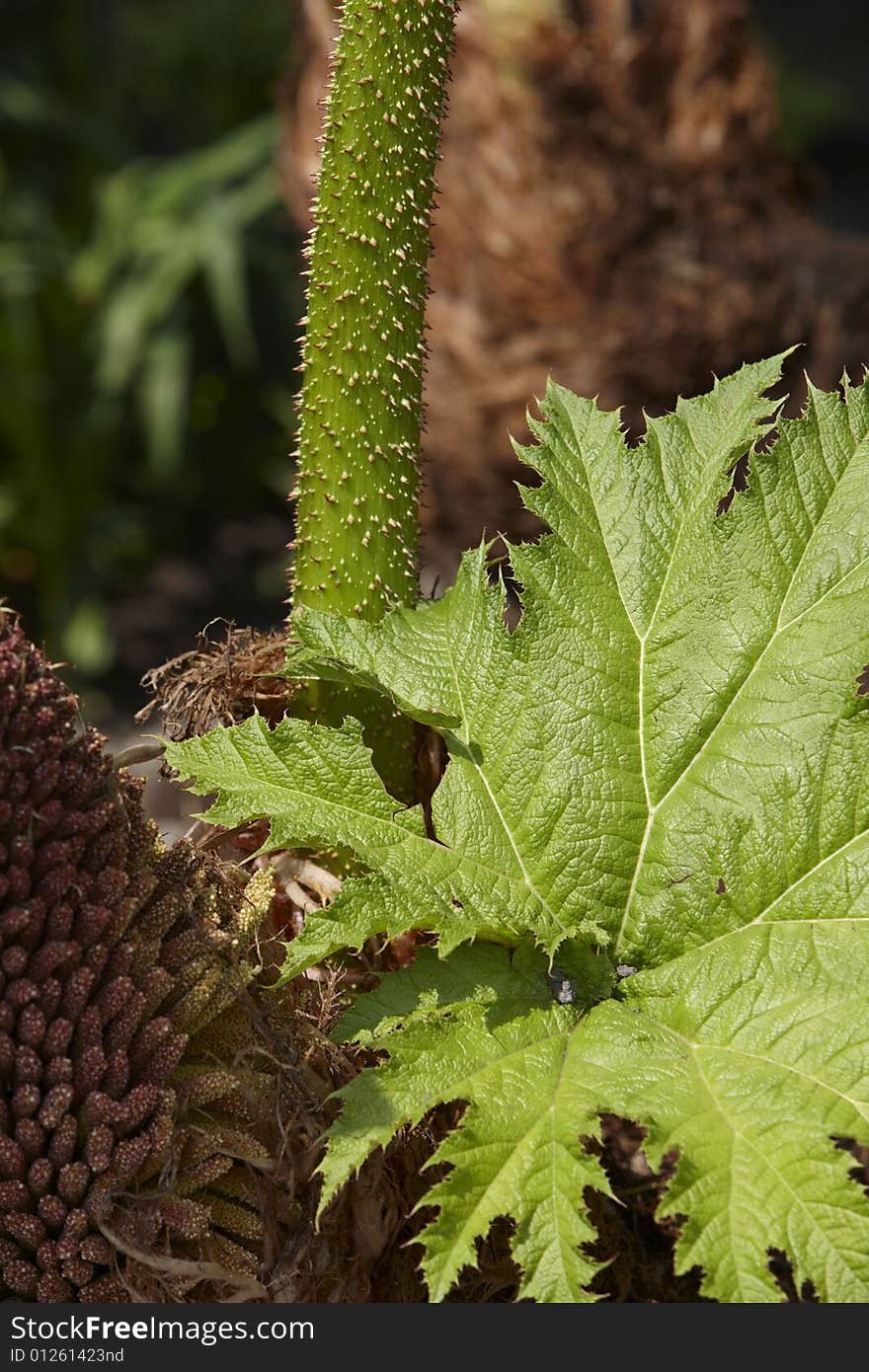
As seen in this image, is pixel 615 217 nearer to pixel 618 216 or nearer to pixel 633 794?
pixel 618 216

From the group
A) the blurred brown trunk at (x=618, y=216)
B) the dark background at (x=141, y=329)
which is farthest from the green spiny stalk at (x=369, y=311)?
the dark background at (x=141, y=329)

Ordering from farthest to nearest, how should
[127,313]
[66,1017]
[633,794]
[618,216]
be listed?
[127,313]
[618,216]
[633,794]
[66,1017]

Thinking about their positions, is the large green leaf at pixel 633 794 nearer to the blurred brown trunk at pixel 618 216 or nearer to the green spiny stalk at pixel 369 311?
the green spiny stalk at pixel 369 311

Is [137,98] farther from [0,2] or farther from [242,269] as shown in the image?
[242,269]

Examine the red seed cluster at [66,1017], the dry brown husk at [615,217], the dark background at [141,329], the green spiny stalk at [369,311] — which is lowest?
the red seed cluster at [66,1017]

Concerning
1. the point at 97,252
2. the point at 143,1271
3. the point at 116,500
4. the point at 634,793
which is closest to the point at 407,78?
the point at 634,793

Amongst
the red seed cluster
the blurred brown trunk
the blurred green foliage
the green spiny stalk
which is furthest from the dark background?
the red seed cluster

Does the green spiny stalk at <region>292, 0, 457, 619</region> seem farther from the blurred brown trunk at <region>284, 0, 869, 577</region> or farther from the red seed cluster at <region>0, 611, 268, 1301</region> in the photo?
the blurred brown trunk at <region>284, 0, 869, 577</region>

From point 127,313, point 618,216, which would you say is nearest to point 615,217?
point 618,216
